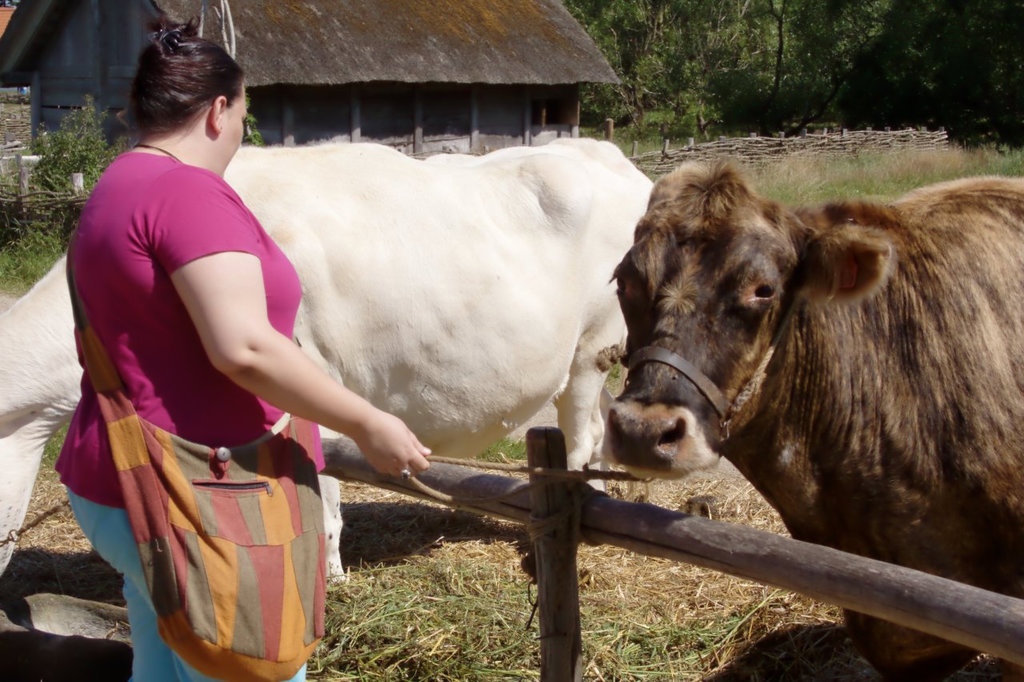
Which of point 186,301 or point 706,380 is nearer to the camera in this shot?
point 186,301

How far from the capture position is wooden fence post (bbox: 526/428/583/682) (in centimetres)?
288

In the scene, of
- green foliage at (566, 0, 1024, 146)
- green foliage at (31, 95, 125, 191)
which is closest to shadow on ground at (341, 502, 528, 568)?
green foliage at (31, 95, 125, 191)

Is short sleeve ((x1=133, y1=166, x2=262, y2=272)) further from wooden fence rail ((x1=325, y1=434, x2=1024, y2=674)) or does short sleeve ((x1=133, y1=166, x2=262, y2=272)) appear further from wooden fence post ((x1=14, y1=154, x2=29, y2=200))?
wooden fence post ((x1=14, y1=154, x2=29, y2=200))

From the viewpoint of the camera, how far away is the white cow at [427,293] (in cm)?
386

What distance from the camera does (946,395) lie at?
271cm

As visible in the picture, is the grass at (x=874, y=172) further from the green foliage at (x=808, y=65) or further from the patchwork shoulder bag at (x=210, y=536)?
the patchwork shoulder bag at (x=210, y=536)

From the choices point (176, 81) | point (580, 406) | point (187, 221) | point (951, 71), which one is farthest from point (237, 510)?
point (951, 71)

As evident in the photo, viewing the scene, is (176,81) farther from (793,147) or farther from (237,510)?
(793,147)

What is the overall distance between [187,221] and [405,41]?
19.7 m

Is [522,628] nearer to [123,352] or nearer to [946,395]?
[946,395]

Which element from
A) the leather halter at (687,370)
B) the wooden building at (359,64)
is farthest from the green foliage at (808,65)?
the leather halter at (687,370)

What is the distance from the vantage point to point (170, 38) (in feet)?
6.86

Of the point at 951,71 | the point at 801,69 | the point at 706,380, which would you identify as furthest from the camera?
the point at 801,69

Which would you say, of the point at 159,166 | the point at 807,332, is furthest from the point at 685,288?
the point at 159,166
